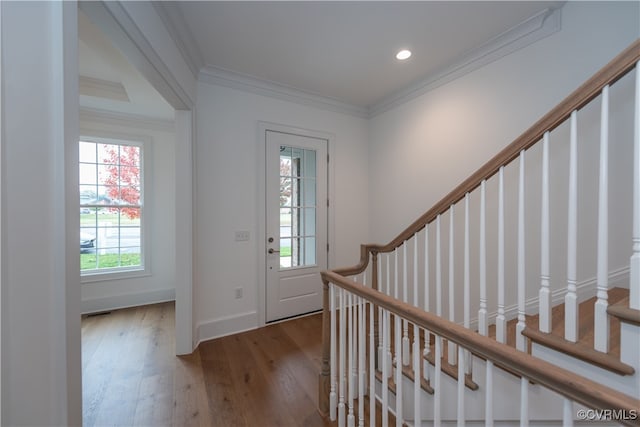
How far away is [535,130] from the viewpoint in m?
1.15

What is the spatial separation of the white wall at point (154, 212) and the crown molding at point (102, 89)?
1.98 ft

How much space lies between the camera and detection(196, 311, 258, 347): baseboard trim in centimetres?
241

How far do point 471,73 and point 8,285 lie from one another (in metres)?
3.17

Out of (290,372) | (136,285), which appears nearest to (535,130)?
(290,372)

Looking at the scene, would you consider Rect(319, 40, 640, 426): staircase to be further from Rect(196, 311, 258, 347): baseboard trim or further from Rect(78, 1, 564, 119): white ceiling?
Rect(196, 311, 258, 347): baseboard trim

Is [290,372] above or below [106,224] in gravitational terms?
below

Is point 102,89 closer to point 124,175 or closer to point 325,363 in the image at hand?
point 124,175

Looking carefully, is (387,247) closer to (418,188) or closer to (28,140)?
(418,188)

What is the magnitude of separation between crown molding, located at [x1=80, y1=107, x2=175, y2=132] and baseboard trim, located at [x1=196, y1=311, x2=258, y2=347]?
273 centimetres

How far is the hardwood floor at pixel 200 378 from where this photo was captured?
156cm

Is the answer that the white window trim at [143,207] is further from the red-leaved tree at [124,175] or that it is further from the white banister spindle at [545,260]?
the white banister spindle at [545,260]

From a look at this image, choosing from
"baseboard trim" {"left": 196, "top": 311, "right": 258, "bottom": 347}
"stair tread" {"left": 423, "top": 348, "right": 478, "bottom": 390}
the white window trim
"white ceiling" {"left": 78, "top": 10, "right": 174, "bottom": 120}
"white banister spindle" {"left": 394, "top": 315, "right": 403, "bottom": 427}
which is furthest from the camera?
the white window trim

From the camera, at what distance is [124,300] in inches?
127

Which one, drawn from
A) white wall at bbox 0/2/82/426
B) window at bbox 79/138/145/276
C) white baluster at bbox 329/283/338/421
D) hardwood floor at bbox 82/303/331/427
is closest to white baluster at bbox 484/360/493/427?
white baluster at bbox 329/283/338/421
